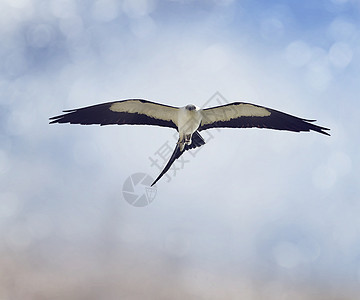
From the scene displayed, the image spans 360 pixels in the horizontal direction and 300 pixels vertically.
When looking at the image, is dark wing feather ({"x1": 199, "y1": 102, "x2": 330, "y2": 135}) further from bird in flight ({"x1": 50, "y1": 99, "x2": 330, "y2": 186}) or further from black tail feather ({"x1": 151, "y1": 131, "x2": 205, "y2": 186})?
black tail feather ({"x1": 151, "y1": 131, "x2": 205, "y2": 186})

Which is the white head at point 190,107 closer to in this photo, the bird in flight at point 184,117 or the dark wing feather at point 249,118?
the bird in flight at point 184,117

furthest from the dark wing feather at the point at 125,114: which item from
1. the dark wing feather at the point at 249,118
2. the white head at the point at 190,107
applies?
the dark wing feather at the point at 249,118

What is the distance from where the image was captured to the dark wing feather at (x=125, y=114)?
11.5 meters

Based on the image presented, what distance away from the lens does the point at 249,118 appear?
1207cm

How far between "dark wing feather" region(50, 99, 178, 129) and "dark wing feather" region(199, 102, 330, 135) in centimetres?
122

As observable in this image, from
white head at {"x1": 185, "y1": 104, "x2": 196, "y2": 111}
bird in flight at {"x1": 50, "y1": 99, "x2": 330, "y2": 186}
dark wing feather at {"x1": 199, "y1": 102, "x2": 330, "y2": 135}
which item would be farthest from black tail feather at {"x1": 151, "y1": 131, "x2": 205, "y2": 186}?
white head at {"x1": 185, "y1": 104, "x2": 196, "y2": 111}

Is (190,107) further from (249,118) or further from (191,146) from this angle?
(249,118)

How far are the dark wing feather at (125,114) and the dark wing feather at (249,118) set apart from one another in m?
1.22

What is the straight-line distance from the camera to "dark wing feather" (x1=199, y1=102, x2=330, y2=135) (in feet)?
38.3

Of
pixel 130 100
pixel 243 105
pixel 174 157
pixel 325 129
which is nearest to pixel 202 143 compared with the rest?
pixel 174 157

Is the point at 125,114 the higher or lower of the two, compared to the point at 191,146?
higher

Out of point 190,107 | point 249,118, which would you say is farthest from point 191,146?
point 249,118

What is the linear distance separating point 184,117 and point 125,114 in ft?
6.04

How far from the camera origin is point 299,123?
11539 mm
